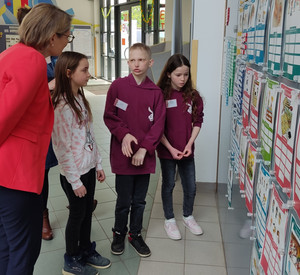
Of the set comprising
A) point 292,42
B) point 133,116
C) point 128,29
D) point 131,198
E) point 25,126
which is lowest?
point 131,198

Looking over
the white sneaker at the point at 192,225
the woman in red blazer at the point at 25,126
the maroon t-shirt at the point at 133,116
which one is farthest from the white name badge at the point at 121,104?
the white sneaker at the point at 192,225

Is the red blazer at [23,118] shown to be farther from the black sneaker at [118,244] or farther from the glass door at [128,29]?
the glass door at [128,29]

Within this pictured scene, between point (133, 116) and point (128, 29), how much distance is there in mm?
8706

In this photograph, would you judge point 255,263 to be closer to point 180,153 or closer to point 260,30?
point 260,30

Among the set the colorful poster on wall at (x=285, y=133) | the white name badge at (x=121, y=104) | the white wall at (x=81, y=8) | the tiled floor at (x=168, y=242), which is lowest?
the tiled floor at (x=168, y=242)

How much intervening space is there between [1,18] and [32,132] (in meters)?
4.35

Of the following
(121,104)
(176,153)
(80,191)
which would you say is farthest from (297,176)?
(176,153)

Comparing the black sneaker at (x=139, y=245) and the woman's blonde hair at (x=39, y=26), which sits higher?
the woman's blonde hair at (x=39, y=26)

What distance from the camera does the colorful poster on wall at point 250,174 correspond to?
3.97 ft

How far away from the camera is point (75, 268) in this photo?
1.92 metres

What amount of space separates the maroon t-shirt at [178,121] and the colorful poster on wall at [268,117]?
46.1 inches

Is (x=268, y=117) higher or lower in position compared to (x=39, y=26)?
lower

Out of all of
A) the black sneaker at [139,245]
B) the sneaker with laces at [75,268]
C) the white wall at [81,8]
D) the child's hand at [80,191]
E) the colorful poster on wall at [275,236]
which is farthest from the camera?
the white wall at [81,8]

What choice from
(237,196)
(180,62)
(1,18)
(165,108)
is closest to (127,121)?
(165,108)
